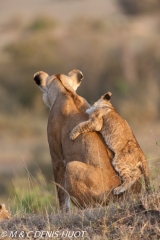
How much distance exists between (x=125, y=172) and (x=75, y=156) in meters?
0.70

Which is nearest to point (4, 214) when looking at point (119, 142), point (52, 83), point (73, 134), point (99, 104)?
point (73, 134)

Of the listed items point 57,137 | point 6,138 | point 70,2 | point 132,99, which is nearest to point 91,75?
point 132,99

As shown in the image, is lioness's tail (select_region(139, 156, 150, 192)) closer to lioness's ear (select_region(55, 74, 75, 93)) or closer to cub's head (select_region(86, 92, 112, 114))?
cub's head (select_region(86, 92, 112, 114))

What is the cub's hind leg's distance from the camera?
30.1 ft

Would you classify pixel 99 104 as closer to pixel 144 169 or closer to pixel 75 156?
pixel 75 156

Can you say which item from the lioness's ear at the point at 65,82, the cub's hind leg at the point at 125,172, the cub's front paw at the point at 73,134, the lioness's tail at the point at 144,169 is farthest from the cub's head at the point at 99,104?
the lioness's tail at the point at 144,169

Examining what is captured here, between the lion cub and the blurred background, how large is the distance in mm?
10371

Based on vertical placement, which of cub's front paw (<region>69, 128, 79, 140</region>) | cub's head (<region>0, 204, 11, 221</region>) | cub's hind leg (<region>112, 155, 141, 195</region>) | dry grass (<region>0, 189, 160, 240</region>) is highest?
cub's front paw (<region>69, 128, 79, 140</region>)

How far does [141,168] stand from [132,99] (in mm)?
26302

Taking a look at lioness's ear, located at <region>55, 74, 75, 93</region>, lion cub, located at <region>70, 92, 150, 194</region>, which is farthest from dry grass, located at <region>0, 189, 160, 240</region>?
lioness's ear, located at <region>55, 74, 75, 93</region>

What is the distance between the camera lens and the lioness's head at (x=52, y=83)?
1074 centimetres

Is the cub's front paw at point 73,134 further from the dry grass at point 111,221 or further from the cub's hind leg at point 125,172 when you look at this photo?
the dry grass at point 111,221

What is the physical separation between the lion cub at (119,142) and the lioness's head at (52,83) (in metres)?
0.94

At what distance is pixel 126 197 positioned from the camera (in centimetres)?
898
